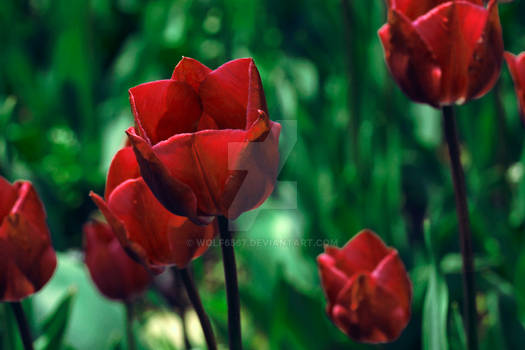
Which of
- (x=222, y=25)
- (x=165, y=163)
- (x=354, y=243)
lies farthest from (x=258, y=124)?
(x=222, y=25)

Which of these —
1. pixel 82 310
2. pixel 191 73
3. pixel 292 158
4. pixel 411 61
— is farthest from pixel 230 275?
pixel 292 158

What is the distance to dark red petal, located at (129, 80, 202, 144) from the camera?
440mm

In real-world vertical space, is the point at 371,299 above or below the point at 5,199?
below

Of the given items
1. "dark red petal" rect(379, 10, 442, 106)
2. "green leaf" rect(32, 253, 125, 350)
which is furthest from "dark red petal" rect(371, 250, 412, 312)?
"green leaf" rect(32, 253, 125, 350)

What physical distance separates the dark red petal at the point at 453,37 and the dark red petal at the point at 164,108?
23cm

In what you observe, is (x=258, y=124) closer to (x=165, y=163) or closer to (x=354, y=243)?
(x=165, y=163)

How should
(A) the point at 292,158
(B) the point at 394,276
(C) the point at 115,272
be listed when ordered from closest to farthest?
1. (B) the point at 394,276
2. (C) the point at 115,272
3. (A) the point at 292,158

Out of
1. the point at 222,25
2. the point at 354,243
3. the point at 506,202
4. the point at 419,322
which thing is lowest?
the point at 419,322

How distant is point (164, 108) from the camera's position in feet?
1.48

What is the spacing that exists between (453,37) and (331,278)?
27 centimetres

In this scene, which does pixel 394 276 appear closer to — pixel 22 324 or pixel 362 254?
pixel 362 254

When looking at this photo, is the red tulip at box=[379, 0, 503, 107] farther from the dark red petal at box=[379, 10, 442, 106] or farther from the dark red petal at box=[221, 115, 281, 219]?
the dark red petal at box=[221, 115, 281, 219]

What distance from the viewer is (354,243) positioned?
2.37 feet

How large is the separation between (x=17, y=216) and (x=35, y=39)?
1850mm
